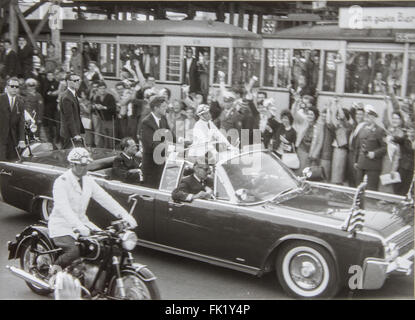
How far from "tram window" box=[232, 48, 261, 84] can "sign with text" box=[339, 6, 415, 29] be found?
342 centimetres

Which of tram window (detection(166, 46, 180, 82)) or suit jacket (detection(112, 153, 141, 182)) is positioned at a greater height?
tram window (detection(166, 46, 180, 82))

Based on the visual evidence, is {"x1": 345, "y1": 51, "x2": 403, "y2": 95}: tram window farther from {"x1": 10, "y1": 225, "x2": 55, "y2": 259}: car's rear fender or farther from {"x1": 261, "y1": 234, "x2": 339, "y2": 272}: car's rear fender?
{"x1": 10, "y1": 225, "x2": 55, "y2": 259}: car's rear fender

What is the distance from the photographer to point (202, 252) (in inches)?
249

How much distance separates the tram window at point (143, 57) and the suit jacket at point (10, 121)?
6072mm

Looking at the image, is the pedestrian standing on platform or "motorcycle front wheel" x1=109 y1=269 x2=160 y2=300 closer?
"motorcycle front wheel" x1=109 y1=269 x2=160 y2=300

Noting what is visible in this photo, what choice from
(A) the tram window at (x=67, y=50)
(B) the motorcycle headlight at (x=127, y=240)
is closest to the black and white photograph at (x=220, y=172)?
(B) the motorcycle headlight at (x=127, y=240)

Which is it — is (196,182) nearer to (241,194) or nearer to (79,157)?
(241,194)

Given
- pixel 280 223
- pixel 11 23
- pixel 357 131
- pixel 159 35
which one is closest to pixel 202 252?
pixel 280 223

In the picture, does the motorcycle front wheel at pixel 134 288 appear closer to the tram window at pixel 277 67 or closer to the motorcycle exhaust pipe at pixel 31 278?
the motorcycle exhaust pipe at pixel 31 278

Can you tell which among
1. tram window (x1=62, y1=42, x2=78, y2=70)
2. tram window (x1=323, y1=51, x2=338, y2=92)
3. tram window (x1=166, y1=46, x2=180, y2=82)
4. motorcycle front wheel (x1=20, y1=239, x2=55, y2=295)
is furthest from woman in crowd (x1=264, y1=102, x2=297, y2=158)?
tram window (x1=62, y1=42, x2=78, y2=70)

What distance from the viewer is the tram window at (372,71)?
11.6 metres

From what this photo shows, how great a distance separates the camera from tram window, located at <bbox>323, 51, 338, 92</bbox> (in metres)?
12.5

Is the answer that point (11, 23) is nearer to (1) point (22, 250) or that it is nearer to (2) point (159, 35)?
(2) point (159, 35)

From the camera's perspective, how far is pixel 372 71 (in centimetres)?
1189
